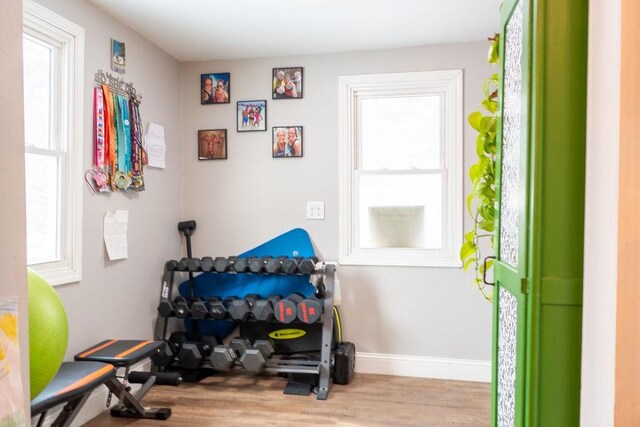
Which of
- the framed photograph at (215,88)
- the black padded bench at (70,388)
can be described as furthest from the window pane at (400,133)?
the black padded bench at (70,388)

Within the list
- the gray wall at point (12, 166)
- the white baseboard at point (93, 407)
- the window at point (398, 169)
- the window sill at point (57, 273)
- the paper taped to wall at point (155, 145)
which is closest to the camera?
the gray wall at point (12, 166)

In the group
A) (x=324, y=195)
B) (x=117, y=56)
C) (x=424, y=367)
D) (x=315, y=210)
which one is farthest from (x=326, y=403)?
(x=117, y=56)

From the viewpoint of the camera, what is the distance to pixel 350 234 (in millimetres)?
3379

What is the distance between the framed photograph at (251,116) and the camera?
11.4 ft

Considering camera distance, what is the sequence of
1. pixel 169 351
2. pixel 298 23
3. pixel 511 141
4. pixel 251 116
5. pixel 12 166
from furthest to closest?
pixel 251 116 → pixel 169 351 → pixel 298 23 → pixel 511 141 → pixel 12 166

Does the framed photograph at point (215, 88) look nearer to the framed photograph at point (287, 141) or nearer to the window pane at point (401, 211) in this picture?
the framed photograph at point (287, 141)

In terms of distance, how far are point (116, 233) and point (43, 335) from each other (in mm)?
1738

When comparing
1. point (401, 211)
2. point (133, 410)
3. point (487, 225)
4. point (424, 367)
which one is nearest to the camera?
point (487, 225)

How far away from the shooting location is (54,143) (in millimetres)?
2426

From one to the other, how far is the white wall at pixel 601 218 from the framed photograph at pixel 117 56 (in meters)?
2.65

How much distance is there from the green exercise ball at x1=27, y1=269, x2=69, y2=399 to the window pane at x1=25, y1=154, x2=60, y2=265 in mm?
1202

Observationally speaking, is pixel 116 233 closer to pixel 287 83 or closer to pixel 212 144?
pixel 212 144

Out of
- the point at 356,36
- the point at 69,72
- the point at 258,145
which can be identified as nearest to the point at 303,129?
the point at 258,145

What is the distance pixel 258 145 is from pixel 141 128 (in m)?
0.87
